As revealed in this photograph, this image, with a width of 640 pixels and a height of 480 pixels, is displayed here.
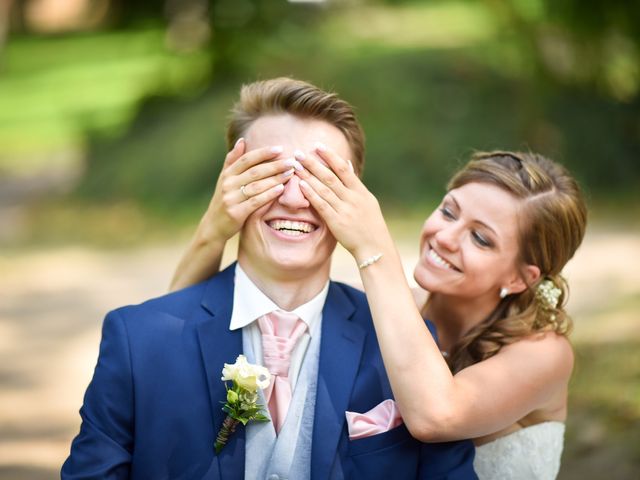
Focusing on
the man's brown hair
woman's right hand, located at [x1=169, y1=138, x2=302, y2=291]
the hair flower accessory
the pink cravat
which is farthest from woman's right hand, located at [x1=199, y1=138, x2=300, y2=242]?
the hair flower accessory

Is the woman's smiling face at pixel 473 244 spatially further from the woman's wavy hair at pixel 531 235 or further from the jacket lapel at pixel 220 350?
the jacket lapel at pixel 220 350

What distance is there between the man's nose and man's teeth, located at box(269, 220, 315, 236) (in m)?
0.06

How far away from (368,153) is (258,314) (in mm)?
9066

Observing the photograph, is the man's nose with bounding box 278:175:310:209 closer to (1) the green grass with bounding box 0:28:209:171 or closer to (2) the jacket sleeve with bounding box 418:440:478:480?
(2) the jacket sleeve with bounding box 418:440:478:480

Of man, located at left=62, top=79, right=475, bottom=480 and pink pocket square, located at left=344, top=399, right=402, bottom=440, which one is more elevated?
man, located at left=62, top=79, right=475, bottom=480

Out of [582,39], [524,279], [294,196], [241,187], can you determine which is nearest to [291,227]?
[294,196]

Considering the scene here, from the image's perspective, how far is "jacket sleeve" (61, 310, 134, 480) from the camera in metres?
2.76

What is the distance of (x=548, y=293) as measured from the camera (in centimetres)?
356

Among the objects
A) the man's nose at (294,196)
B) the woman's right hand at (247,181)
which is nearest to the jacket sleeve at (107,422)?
the woman's right hand at (247,181)

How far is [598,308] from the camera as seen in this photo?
7949mm

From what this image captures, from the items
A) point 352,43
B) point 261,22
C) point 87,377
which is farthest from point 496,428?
point 352,43

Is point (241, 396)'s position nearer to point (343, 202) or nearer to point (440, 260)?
point (343, 202)

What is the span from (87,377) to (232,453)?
440cm

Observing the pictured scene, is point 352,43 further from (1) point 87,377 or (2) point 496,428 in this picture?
(2) point 496,428
